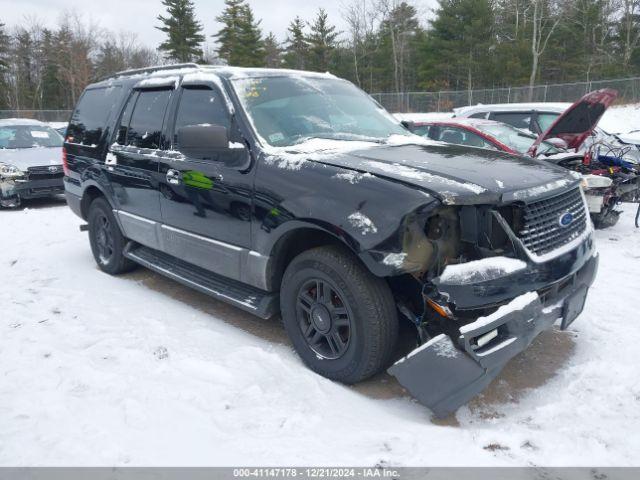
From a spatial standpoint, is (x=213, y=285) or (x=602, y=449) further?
(x=213, y=285)

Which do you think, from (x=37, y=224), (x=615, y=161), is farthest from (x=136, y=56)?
(x=615, y=161)

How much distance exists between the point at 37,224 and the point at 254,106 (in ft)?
20.6

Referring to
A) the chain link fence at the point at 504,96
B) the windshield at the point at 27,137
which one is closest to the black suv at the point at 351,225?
the windshield at the point at 27,137

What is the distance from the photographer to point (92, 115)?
5633 mm

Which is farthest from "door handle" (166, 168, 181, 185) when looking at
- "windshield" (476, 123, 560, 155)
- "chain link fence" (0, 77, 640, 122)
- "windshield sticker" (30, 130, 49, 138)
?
"chain link fence" (0, 77, 640, 122)

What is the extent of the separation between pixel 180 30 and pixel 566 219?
50.1 meters

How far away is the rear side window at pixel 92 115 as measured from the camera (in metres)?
5.35

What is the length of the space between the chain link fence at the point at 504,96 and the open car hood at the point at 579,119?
2560cm

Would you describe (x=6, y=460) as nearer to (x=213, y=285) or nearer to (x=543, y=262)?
(x=213, y=285)

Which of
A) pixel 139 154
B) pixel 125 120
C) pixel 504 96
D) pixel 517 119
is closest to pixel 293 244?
pixel 139 154

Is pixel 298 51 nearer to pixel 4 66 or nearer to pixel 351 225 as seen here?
pixel 4 66

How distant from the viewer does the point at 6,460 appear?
2.57 metres

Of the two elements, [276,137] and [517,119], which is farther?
[517,119]

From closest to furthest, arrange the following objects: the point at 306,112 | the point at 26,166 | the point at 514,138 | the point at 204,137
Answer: the point at 204,137 → the point at 306,112 → the point at 514,138 → the point at 26,166
